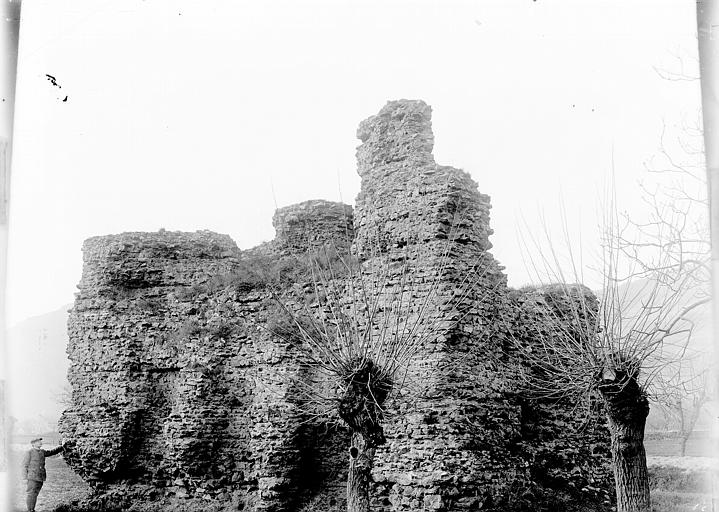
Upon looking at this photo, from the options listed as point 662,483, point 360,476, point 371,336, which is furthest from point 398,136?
point 662,483

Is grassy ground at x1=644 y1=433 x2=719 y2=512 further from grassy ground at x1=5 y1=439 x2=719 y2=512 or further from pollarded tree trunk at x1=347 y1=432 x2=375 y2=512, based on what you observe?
pollarded tree trunk at x1=347 y1=432 x2=375 y2=512

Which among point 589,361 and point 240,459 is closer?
point 589,361

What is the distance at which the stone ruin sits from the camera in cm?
1180

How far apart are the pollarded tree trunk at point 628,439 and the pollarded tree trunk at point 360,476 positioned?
331 centimetres

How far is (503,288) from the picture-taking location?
13297 millimetres

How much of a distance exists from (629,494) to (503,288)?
14.0 ft

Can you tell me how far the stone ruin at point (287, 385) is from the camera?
1180cm

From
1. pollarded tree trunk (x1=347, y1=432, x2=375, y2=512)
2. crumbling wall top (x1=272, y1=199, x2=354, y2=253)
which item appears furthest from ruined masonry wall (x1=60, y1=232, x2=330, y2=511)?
pollarded tree trunk (x1=347, y1=432, x2=375, y2=512)

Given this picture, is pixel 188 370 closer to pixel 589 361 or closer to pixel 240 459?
pixel 240 459

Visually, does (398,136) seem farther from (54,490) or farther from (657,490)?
(54,490)

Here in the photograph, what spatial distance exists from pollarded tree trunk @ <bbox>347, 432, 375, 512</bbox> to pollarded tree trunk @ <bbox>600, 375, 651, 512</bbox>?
10.8ft

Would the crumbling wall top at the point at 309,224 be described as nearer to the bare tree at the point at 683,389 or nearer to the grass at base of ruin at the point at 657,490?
the grass at base of ruin at the point at 657,490

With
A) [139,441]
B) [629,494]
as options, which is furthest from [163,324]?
[629,494]

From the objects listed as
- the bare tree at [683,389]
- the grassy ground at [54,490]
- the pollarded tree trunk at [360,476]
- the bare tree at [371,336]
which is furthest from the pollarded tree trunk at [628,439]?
the grassy ground at [54,490]
